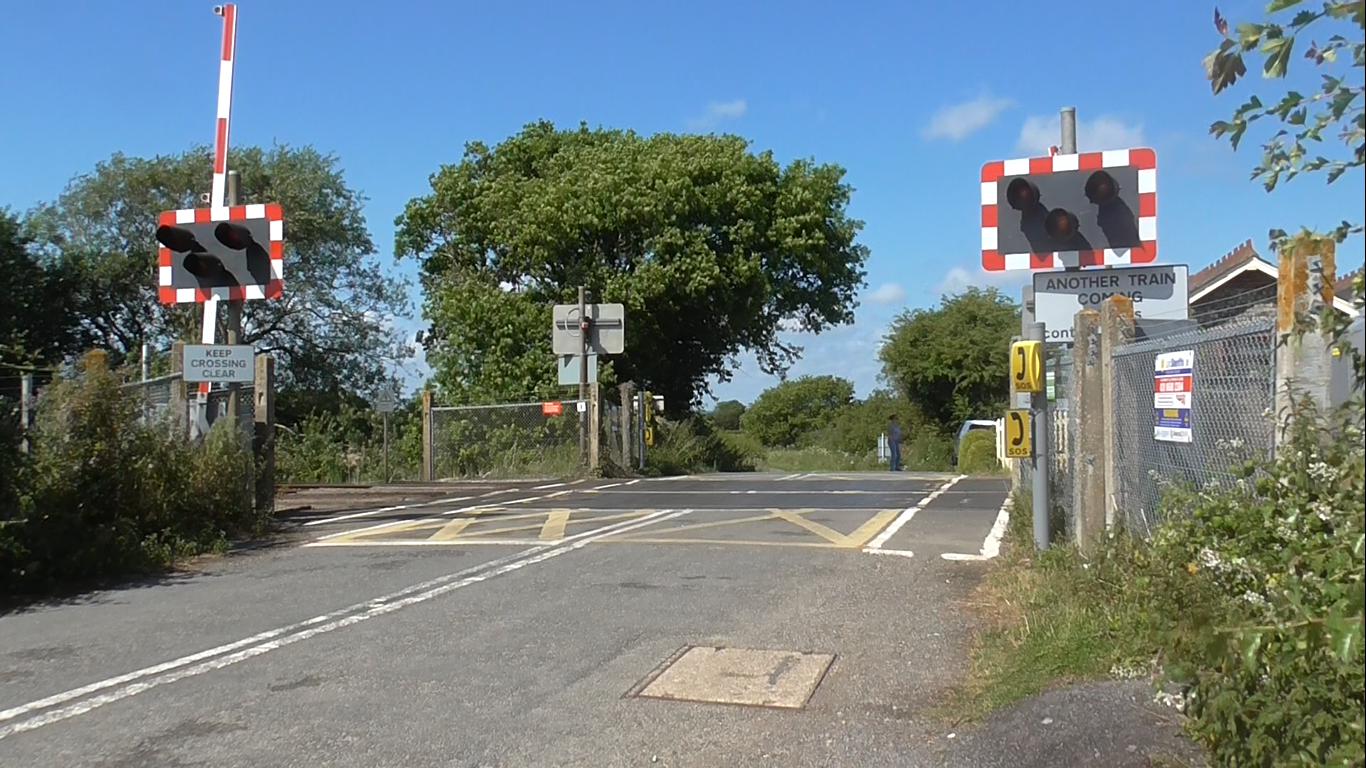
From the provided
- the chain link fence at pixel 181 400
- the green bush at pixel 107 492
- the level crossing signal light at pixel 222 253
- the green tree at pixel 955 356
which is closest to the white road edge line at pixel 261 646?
the green bush at pixel 107 492

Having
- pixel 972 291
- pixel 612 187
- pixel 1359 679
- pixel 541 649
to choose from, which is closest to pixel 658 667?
pixel 541 649

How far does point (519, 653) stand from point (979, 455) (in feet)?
67.7

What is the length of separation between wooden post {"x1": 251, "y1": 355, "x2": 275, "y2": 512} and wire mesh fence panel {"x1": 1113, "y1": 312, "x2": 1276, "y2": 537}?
10.0m

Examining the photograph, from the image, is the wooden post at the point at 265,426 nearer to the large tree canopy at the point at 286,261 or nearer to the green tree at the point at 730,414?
the large tree canopy at the point at 286,261

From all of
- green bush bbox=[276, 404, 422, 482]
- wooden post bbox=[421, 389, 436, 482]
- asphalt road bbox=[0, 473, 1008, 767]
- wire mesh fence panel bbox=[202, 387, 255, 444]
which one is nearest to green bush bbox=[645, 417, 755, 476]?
wooden post bbox=[421, 389, 436, 482]

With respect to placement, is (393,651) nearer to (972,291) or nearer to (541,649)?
(541,649)

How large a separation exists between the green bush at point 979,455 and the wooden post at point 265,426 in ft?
50.0

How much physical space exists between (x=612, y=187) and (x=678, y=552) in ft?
76.8

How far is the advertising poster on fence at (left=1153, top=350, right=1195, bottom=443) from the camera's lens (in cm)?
609

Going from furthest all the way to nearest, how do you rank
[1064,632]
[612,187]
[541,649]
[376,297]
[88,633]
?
[376,297], [612,187], [88,633], [541,649], [1064,632]

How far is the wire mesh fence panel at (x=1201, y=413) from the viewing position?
5.17 m

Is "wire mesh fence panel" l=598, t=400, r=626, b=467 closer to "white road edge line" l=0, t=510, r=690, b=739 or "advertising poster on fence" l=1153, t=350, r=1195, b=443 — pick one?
"white road edge line" l=0, t=510, r=690, b=739

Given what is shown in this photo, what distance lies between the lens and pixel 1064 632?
20.5ft

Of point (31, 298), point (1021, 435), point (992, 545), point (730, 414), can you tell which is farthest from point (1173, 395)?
point (730, 414)
